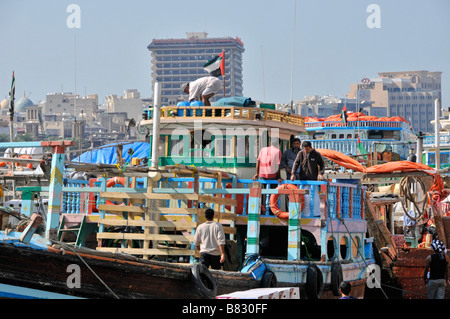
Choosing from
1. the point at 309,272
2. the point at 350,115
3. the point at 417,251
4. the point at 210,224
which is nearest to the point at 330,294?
the point at 309,272

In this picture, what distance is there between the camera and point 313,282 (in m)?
14.7

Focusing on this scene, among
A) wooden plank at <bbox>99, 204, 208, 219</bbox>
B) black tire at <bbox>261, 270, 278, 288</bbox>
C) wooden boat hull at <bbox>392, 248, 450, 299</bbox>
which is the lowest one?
wooden boat hull at <bbox>392, 248, 450, 299</bbox>

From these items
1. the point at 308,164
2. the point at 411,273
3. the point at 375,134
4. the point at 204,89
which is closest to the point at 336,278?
the point at 308,164

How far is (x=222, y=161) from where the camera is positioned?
1734cm

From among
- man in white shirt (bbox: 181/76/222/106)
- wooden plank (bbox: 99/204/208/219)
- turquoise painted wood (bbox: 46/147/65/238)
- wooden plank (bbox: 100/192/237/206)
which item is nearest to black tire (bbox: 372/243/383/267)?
man in white shirt (bbox: 181/76/222/106)

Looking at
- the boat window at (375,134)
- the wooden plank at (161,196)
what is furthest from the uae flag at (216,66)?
the boat window at (375,134)

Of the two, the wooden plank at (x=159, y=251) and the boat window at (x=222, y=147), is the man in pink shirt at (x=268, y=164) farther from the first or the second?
the wooden plank at (x=159, y=251)

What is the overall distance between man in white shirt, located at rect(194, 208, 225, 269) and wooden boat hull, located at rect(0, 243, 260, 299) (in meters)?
0.49

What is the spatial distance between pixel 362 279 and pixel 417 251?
3.76m

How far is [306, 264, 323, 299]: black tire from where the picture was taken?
14703mm

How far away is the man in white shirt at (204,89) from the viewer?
18875 mm

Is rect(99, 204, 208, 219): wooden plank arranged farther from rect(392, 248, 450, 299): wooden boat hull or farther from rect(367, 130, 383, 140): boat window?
rect(367, 130, 383, 140): boat window
